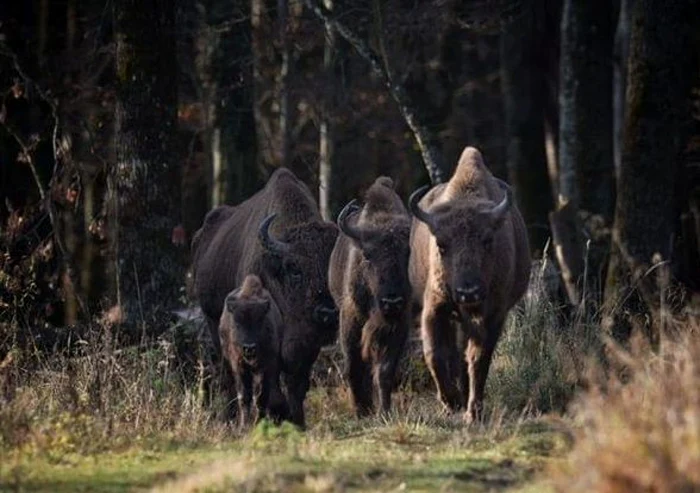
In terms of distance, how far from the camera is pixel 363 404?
15.6 meters

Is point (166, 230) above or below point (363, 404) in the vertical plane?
above

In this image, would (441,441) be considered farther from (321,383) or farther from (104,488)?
(321,383)

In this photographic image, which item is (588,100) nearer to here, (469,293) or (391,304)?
(391,304)

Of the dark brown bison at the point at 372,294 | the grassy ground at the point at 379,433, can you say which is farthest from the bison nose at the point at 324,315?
the grassy ground at the point at 379,433

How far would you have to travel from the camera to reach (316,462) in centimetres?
1097

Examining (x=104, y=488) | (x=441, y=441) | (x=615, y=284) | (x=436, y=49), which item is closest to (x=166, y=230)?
(x=615, y=284)

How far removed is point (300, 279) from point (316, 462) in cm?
481

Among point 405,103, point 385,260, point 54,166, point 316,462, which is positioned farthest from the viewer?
point 54,166

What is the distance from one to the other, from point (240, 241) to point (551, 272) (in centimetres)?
458

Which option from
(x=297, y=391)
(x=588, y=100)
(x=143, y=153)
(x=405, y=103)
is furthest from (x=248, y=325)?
(x=588, y=100)

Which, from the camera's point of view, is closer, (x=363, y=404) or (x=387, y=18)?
(x=363, y=404)

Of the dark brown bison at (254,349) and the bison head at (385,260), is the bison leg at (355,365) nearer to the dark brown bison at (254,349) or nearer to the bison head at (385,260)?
the bison head at (385,260)

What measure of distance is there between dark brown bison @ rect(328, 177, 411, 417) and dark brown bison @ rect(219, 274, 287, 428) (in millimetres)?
686

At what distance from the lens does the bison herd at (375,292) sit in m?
14.5
